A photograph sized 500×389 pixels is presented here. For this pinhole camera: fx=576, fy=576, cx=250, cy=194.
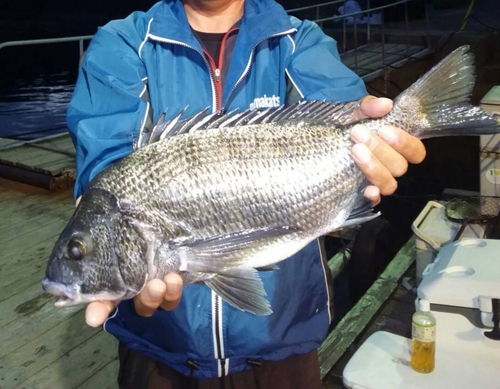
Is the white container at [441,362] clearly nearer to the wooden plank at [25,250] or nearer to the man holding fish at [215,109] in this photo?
the man holding fish at [215,109]

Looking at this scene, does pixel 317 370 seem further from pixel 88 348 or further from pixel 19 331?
pixel 19 331

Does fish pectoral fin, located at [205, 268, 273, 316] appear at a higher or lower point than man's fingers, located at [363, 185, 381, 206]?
lower

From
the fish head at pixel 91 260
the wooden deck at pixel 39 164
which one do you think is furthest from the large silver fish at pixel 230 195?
the wooden deck at pixel 39 164

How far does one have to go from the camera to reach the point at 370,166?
1653 mm

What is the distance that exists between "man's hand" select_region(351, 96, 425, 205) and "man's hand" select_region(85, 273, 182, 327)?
2.04 ft

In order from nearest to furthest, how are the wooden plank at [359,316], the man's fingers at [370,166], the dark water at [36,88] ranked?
the man's fingers at [370,166] < the wooden plank at [359,316] < the dark water at [36,88]

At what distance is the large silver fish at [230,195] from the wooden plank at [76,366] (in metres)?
1.44

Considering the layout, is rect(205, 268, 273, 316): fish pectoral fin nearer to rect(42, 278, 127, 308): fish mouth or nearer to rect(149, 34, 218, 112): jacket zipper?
rect(42, 278, 127, 308): fish mouth

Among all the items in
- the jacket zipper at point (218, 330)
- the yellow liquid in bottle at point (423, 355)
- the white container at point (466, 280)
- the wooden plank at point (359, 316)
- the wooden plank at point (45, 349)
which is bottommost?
the wooden plank at point (359, 316)

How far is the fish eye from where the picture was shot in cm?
158

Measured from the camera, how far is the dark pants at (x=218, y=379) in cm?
193

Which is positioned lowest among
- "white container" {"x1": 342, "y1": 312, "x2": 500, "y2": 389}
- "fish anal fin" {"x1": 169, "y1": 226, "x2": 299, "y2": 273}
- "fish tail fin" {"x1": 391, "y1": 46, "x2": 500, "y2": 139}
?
"white container" {"x1": 342, "y1": 312, "x2": 500, "y2": 389}

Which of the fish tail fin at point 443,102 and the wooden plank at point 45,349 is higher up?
the fish tail fin at point 443,102

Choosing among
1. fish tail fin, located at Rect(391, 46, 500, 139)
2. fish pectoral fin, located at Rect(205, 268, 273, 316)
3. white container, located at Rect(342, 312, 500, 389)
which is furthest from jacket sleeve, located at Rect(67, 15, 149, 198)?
white container, located at Rect(342, 312, 500, 389)
